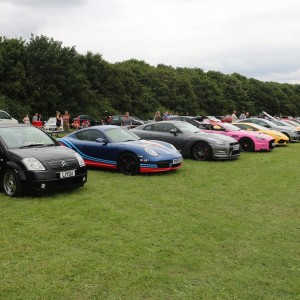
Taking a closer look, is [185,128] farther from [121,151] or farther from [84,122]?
[84,122]

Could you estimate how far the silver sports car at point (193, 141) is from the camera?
1353 cm

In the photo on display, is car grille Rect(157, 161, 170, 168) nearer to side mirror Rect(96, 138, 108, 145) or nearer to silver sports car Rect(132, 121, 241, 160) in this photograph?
side mirror Rect(96, 138, 108, 145)

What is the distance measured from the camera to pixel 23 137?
854 centimetres

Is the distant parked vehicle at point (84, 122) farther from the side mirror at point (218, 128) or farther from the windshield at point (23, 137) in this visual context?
the windshield at point (23, 137)

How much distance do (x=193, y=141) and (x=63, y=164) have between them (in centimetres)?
677

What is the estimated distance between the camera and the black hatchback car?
7551 mm

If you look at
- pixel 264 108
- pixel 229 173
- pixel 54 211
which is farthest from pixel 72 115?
pixel 264 108

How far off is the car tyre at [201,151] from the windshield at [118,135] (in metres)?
3.08

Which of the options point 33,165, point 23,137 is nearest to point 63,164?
point 33,165

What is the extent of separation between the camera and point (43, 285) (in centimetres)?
395

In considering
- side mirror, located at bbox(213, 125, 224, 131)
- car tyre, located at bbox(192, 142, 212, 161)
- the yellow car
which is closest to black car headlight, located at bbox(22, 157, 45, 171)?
car tyre, located at bbox(192, 142, 212, 161)

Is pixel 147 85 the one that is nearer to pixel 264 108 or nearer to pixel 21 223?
pixel 264 108

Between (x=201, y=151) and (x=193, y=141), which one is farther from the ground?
(x=193, y=141)

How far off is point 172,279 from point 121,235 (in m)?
1.52
